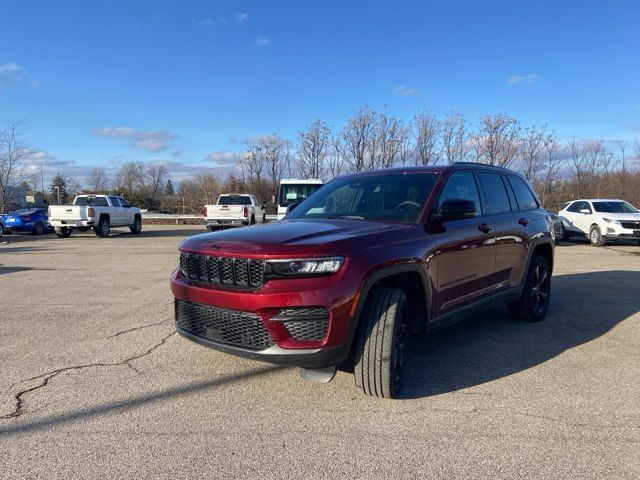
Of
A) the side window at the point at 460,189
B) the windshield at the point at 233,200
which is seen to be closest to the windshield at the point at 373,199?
the side window at the point at 460,189

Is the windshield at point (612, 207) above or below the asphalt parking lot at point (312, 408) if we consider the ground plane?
above

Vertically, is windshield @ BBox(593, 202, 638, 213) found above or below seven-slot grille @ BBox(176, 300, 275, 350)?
above

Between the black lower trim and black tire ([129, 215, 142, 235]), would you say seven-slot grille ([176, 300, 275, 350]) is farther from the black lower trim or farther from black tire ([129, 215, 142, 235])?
black tire ([129, 215, 142, 235])

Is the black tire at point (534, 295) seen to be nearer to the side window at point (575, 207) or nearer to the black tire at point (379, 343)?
the black tire at point (379, 343)

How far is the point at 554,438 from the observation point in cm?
315

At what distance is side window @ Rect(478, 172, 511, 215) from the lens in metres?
5.26

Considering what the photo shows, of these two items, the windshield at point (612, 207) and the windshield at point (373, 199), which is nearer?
the windshield at point (373, 199)

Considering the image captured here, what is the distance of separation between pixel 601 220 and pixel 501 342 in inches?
554

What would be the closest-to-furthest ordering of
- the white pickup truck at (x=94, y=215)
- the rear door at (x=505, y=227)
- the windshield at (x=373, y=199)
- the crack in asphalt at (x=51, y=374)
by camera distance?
the crack in asphalt at (x=51, y=374)
the windshield at (x=373, y=199)
the rear door at (x=505, y=227)
the white pickup truck at (x=94, y=215)

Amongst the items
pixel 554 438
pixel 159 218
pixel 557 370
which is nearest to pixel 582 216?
pixel 557 370

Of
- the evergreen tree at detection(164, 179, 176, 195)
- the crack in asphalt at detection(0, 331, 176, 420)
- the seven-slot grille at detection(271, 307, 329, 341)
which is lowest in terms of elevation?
the crack in asphalt at detection(0, 331, 176, 420)

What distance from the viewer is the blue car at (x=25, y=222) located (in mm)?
23312

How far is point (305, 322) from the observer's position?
10.8ft

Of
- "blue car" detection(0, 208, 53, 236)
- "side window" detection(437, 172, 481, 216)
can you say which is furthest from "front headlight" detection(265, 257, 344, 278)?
"blue car" detection(0, 208, 53, 236)
